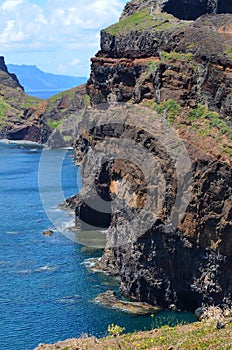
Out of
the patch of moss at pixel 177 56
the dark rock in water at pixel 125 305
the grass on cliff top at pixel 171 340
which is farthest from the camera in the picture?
the patch of moss at pixel 177 56

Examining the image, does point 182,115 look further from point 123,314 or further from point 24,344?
point 24,344

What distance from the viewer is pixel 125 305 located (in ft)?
299

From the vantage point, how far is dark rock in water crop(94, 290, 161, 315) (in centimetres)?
8978

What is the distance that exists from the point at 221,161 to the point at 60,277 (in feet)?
106

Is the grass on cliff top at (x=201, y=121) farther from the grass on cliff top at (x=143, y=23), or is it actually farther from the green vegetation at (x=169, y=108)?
the grass on cliff top at (x=143, y=23)

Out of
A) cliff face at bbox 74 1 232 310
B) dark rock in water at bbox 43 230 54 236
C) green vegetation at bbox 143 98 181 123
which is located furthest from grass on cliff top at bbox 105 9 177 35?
green vegetation at bbox 143 98 181 123

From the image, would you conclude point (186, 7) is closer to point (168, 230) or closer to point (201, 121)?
point (201, 121)

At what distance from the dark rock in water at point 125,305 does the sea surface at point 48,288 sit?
1.27 m

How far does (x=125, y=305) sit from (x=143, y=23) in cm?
8122

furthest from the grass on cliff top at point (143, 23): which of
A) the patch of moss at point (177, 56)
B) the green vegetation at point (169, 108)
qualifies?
the green vegetation at point (169, 108)

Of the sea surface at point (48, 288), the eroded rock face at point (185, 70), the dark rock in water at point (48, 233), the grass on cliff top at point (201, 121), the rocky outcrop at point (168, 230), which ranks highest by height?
the eroded rock face at point (185, 70)

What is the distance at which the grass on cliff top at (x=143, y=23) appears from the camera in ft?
484

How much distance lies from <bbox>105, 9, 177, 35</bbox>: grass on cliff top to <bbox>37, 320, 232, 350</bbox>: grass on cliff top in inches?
3657

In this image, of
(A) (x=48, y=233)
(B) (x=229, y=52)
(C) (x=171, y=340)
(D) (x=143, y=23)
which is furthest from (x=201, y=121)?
(D) (x=143, y=23)
